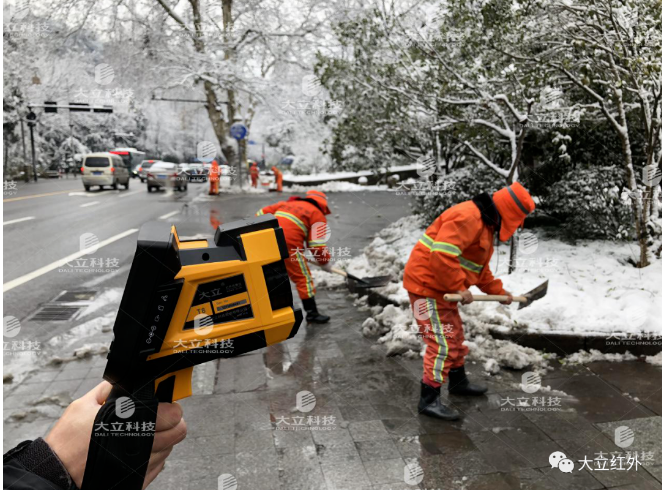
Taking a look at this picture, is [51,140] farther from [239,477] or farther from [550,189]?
[239,477]

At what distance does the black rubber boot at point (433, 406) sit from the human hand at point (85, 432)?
2891 millimetres

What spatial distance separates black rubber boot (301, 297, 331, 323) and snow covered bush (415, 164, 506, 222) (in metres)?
3.50

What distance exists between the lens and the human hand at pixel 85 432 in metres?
1.16

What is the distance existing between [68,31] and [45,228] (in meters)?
12.7

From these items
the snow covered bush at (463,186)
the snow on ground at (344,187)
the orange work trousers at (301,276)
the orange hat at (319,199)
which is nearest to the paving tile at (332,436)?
the orange work trousers at (301,276)

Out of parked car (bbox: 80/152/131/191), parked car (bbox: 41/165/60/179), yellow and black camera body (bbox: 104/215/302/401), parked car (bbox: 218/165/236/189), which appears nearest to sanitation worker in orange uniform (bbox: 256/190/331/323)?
yellow and black camera body (bbox: 104/215/302/401)

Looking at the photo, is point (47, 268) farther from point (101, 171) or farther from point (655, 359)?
point (101, 171)

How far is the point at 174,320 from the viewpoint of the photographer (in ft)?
4.07

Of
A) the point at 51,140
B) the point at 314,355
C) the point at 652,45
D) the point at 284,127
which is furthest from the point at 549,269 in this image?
the point at 51,140

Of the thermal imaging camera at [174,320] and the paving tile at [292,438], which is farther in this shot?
the paving tile at [292,438]

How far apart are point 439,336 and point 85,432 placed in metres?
3.10

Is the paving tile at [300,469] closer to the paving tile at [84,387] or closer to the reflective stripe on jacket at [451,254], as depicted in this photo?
the reflective stripe on jacket at [451,254]

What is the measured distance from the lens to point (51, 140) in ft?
102

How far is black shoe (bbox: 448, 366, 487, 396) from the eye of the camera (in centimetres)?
424
